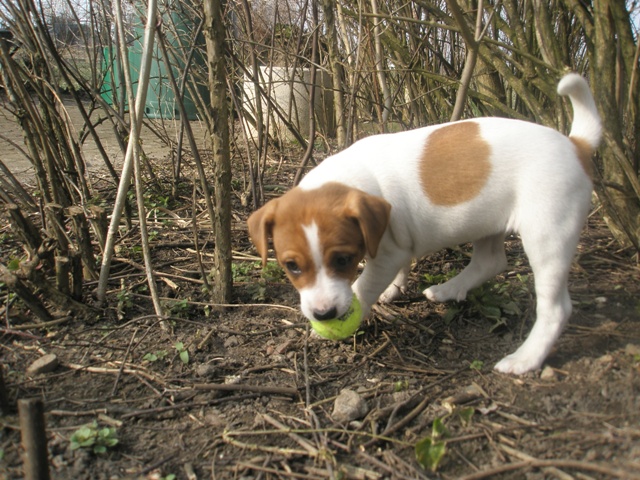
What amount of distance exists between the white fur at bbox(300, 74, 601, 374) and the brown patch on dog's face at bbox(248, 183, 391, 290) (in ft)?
0.15

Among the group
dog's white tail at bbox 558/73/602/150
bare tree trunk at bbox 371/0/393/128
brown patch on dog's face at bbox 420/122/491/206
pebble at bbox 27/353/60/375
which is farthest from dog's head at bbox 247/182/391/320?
bare tree trunk at bbox 371/0/393/128

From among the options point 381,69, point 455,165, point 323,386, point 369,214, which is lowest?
point 323,386

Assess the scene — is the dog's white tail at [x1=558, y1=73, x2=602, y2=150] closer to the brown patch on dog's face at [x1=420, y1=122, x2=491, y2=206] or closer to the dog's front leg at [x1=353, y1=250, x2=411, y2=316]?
the brown patch on dog's face at [x1=420, y1=122, x2=491, y2=206]

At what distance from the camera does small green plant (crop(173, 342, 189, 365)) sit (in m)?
2.81

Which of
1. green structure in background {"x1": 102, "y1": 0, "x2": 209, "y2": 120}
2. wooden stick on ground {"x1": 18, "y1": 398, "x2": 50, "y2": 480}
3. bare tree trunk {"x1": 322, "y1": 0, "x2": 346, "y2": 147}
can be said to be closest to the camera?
wooden stick on ground {"x1": 18, "y1": 398, "x2": 50, "y2": 480}

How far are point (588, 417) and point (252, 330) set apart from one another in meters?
1.79

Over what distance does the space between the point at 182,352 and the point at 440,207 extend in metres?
1.59

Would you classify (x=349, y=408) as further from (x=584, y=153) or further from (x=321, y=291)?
(x=584, y=153)

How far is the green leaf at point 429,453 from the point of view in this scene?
2.05 metres

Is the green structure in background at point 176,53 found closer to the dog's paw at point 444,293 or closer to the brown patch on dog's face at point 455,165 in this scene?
the brown patch on dog's face at point 455,165

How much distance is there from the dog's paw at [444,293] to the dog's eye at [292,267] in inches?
41.2

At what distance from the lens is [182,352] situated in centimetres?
285

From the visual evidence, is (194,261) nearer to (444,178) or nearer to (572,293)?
(444,178)

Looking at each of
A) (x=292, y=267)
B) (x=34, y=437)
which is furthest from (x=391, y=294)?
(x=34, y=437)
